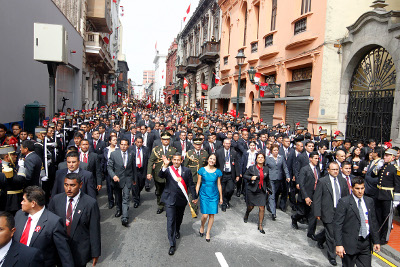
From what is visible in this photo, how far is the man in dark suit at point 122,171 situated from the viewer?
680 cm

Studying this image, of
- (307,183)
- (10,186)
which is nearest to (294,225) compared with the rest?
(307,183)

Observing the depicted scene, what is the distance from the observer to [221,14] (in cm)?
2927

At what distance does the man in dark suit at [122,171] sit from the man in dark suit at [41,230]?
3486 millimetres

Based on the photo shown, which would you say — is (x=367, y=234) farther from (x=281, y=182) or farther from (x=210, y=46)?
(x=210, y=46)

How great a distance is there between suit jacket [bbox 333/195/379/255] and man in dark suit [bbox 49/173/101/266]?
133 inches

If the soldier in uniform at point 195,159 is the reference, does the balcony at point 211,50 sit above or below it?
above

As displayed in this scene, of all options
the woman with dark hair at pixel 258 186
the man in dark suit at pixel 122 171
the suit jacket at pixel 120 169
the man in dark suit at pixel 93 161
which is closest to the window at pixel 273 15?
the woman with dark hair at pixel 258 186

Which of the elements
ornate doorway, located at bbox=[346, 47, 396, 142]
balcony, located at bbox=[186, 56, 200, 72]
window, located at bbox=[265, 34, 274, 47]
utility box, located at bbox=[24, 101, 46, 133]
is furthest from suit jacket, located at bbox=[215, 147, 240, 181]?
balcony, located at bbox=[186, 56, 200, 72]

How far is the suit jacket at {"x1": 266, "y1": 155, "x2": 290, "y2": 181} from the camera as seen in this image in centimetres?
772

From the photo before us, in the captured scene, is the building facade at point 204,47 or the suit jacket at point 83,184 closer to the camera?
the suit jacket at point 83,184

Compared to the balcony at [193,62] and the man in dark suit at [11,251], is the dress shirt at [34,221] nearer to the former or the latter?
the man in dark suit at [11,251]

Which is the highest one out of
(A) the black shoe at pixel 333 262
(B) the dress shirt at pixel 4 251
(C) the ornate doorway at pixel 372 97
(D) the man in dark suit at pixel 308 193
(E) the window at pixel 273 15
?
(E) the window at pixel 273 15

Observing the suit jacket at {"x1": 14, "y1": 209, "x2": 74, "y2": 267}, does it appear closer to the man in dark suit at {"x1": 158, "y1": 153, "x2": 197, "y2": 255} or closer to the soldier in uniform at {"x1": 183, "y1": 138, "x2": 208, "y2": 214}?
the man in dark suit at {"x1": 158, "y1": 153, "x2": 197, "y2": 255}

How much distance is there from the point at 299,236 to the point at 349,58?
9337mm
